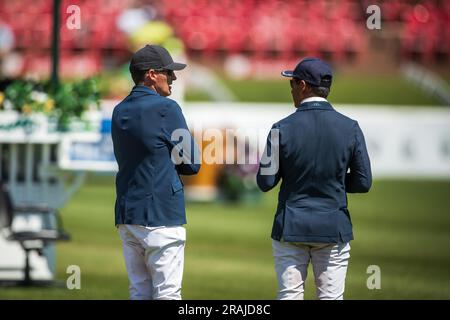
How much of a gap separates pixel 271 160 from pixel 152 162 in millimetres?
628

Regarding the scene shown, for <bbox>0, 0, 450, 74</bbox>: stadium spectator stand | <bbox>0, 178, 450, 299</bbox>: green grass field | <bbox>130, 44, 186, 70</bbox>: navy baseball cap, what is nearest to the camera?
<bbox>130, 44, 186, 70</bbox>: navy baseball cap

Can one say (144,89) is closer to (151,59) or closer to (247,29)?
(151,59)

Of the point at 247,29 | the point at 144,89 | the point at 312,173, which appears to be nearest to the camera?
the point at 312,173

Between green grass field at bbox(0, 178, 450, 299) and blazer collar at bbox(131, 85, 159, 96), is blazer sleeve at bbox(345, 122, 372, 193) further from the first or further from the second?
green grass field at bbox(0, 178, 450, 299)

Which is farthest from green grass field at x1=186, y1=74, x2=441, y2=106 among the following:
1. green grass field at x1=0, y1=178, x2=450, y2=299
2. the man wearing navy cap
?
the man wearing navy cap

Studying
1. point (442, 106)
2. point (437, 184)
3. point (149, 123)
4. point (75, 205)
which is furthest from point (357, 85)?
point (149, 123)

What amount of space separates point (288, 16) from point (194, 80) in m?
5.07

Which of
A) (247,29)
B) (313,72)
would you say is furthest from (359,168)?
(247,29)

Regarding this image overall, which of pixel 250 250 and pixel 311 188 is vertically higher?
pixel 311 188

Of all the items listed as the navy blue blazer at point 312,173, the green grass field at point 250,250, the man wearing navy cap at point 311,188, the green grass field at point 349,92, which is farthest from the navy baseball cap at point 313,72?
the green grass field at point 349,92

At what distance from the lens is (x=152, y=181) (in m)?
5.74

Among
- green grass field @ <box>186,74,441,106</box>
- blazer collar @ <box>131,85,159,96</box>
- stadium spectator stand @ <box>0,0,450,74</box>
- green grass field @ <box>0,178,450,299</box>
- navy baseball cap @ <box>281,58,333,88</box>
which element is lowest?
green grass field @ <box>0,178,450,299</box>

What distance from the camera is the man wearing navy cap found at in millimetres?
5617
